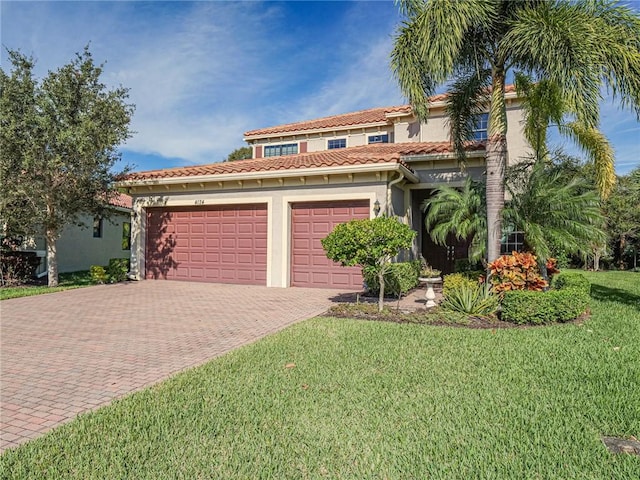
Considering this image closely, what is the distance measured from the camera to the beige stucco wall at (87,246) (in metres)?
17.7

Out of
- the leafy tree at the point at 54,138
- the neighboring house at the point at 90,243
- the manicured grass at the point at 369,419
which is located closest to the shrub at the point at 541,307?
the manicured grass at the point at 369,419

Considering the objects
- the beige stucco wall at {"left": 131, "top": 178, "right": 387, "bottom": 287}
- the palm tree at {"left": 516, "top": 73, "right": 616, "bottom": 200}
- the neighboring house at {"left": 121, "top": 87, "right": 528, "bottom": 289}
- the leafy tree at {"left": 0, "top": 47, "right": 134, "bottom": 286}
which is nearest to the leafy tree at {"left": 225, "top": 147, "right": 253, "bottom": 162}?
the neighboring house at {"left": 121, "top": 87, "right": 528, "bottom": 289}

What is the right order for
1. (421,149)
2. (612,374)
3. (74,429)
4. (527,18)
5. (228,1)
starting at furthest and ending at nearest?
(421,149) < (228,1) < (527,18) < (612,374) < (74,429)

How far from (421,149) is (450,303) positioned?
689 cm

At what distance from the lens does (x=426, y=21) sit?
7691 millimetres

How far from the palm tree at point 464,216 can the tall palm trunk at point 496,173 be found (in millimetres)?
524

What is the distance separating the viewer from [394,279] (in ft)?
33.3

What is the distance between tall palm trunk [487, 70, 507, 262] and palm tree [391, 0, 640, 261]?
0.8 inches

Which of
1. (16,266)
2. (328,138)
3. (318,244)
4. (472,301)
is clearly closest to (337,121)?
(328,138)

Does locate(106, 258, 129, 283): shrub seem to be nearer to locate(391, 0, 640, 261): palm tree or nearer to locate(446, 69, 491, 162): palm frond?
locate(391, 0, 640, 261): palm tree

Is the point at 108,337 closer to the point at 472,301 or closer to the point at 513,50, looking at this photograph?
the point at 472,301

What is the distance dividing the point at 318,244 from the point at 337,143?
8.95m

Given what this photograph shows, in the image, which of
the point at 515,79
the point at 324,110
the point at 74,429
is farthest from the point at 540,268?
the point at 324,110

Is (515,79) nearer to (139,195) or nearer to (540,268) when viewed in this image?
(540,268)
